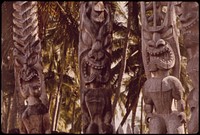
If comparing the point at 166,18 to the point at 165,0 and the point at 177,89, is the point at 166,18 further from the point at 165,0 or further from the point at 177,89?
the point at 177,89

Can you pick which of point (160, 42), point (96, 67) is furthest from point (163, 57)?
point (96, 67)

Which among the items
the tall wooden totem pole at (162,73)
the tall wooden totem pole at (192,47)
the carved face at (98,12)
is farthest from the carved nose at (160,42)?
the carved face at (98,12)

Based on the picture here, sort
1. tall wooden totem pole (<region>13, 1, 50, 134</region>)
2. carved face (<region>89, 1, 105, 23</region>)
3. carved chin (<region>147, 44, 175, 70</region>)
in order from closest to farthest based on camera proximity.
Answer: carved chin (<region>147, 44, 175, 70</region>)
carved face (<region>89, 1, 105, 23</region>)
tall wooden totem pole (<region>13, 1, 50, 134</region>)

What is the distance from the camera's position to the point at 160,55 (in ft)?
24.3

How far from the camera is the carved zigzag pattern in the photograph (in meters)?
8.17

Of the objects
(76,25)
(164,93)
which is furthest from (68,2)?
(164,93)

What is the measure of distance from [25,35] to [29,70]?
0.59m

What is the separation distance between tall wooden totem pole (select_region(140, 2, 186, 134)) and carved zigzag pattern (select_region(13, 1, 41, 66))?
1851mm

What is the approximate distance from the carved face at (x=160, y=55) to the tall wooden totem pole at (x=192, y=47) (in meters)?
0.33

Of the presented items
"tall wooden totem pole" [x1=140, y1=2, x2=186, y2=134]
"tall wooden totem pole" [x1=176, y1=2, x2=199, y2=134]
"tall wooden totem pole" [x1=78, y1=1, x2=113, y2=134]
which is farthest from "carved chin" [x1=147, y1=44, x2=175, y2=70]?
"tall wooden totem pole" [x1=78, y1=1, x2=113, y2=134]

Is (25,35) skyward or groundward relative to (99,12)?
groundward

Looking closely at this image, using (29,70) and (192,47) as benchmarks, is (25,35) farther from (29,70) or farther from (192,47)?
(192,47)

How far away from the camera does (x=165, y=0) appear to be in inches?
302

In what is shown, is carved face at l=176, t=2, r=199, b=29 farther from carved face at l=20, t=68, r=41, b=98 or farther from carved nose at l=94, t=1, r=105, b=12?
carved face at l=20, t=68, r=41, b=98
